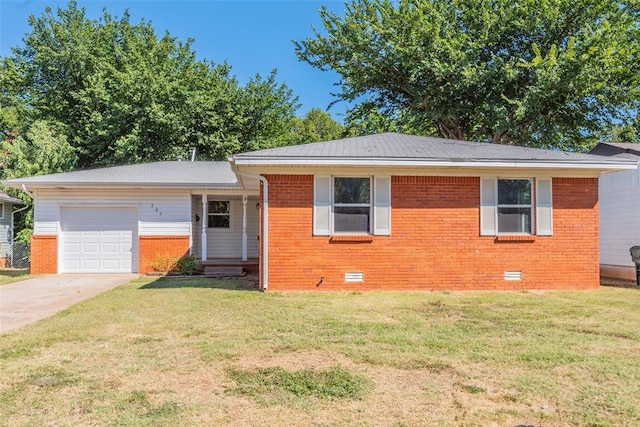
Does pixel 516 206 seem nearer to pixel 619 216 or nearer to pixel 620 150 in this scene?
pixel 619 216

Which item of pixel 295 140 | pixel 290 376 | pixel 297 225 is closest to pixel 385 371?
pixel 290 376

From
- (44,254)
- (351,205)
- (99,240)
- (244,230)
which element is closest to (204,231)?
(244,230)

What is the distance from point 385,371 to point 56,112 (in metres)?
24.2

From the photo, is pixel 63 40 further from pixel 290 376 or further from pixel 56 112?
pixel 290 376

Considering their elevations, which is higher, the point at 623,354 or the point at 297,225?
the point at 297,225

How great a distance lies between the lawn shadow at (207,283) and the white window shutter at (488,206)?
5311mm

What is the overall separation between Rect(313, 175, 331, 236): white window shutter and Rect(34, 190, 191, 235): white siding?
5.98 metres

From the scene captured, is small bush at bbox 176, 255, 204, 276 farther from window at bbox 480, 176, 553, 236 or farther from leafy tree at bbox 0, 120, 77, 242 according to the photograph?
leafy tree at bbox 0, 120, 77, 242

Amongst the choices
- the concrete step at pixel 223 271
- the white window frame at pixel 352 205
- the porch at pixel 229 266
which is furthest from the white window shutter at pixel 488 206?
the concrete step at pixel 223 271

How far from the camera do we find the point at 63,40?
23.5 m

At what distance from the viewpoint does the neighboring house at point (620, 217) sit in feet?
39.5

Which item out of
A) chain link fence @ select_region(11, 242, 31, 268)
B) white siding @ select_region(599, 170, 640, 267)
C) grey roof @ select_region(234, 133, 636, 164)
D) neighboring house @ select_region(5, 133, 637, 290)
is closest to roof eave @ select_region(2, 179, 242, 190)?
neighboring house @ select_region(5, 133, 637, 290)

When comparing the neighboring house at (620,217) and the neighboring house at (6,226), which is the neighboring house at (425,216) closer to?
the neighboring house at (620,217)

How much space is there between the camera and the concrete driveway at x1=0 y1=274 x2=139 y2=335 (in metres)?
7.38
